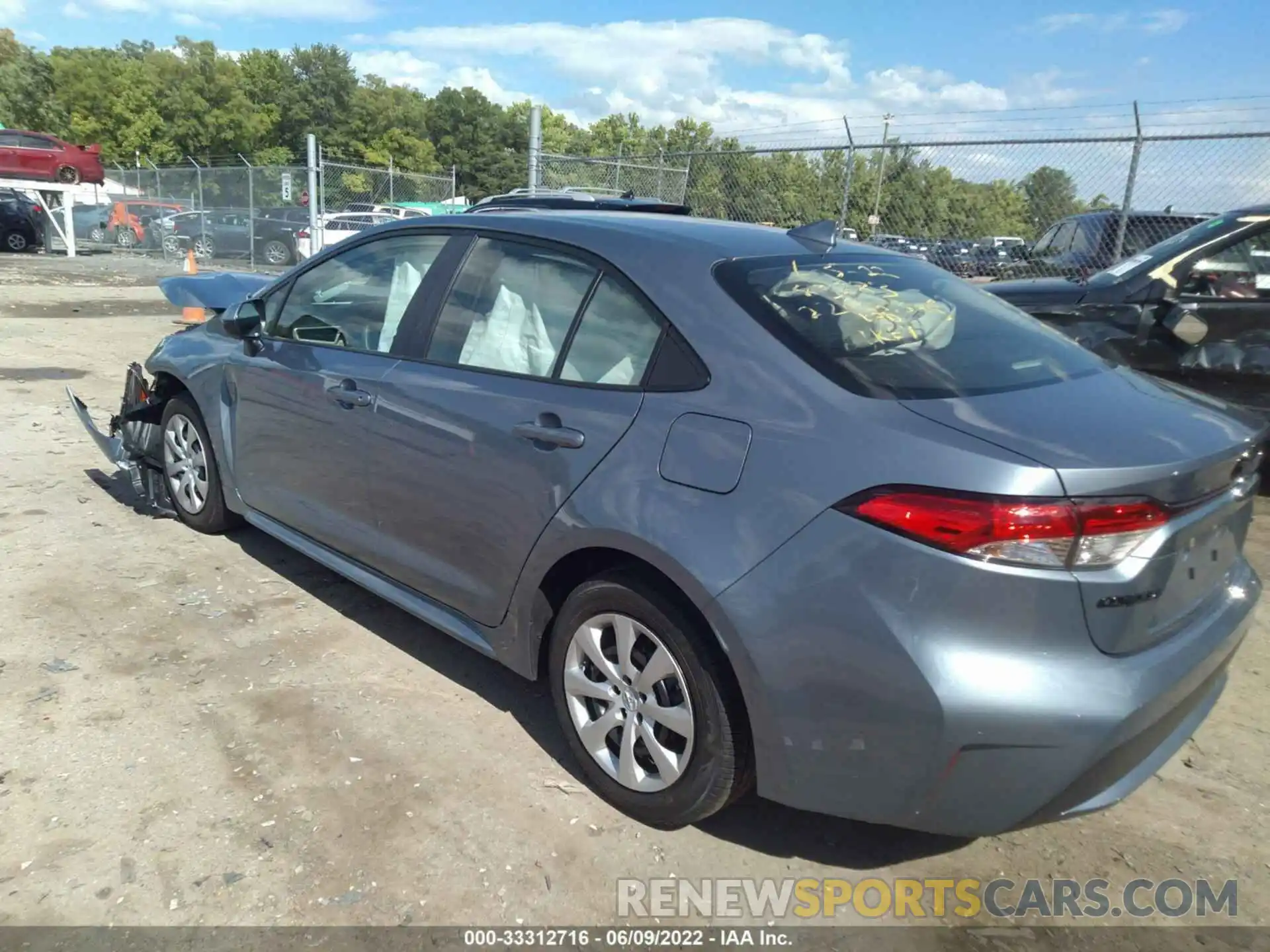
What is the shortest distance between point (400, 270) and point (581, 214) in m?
0.81

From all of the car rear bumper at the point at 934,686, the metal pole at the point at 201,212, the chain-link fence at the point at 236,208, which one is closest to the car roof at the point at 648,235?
the car rear bumper at the point at 934,686

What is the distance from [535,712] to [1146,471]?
2131 mm

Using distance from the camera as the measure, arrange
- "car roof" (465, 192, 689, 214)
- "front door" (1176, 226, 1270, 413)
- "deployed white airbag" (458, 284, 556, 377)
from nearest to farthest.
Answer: "deployed white airbag" (458, 284, 556, 377), "car roof" (465, 192, 689, 214), "front door" (1176, 226, 1270, 413)

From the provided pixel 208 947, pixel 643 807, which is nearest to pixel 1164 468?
pixel 643 807

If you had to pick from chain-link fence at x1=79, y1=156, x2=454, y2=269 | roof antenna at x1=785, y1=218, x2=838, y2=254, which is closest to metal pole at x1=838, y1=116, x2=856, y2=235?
roof antenna at x1=785, y1=218, x2=838, y2=254

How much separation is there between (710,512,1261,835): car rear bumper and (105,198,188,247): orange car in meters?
27.4

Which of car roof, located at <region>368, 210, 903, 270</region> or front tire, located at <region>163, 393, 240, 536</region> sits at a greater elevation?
car roof, located at <region>368, 210, 903, 270</region>

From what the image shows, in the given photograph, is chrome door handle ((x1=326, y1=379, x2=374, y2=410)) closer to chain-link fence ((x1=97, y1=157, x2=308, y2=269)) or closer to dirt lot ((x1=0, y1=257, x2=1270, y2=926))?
dirt lot ((x1=0, y1=257, x2=1270, y2=926))

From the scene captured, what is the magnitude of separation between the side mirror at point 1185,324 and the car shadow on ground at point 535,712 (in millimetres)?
4292

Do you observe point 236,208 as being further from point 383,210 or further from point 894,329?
point 894,329

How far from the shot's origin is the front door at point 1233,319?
226 inches

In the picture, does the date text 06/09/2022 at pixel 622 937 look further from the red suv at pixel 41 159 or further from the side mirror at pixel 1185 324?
the red suv at pixel 41 159

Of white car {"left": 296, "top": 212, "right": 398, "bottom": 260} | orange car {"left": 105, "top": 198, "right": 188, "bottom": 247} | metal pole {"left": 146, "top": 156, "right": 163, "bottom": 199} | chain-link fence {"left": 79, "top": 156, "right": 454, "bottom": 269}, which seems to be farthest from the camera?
orange car {"left": 105, "top": 198, "right": 188, "bottom": 247}

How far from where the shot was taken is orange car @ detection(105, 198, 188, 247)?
84.2ft
